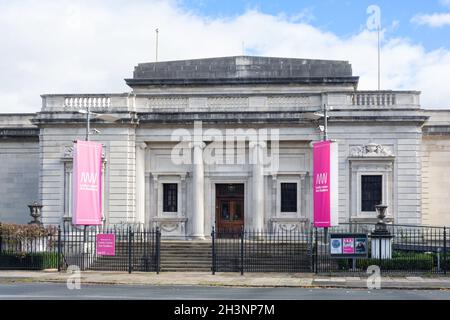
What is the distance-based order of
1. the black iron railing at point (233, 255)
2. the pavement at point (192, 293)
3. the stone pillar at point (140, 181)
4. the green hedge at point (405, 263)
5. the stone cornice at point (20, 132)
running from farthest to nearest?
the stone cornice at point (20, 132) → the stone pillar at point (140, 181) → the black iron railing at point (233, 255) → the green hedge at point (405, 263) → the pavement at point (192, 293)

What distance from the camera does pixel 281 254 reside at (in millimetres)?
35938

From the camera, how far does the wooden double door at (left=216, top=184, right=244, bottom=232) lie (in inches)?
1696

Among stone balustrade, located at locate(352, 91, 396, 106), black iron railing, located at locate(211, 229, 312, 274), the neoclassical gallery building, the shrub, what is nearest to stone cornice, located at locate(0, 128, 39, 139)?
the neoclassical gallery building

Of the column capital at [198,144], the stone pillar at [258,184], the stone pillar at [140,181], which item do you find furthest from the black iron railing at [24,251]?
the stone pillar at [258,184]

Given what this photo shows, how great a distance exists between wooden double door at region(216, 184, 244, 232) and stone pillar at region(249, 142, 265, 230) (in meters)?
1.58

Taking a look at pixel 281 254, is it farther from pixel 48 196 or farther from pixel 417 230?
pixel 48 196

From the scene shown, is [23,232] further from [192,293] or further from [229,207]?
[192,293]

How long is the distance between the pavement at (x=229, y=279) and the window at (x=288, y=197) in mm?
9380

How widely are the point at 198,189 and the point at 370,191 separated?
29.2 ft

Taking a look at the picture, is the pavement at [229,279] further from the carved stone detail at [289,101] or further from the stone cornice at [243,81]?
the stone cornice at [243,81]

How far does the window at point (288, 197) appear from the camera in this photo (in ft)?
139

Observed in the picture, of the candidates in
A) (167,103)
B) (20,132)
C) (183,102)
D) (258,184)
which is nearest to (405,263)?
(258,184)

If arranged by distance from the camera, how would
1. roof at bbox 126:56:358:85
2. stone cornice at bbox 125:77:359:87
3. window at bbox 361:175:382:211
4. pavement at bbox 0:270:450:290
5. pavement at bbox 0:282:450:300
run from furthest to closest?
roof at bbox 126:56:358:85 < stone cornice at bbox 125:77:359:87 < window at bbox 361:175:382:211 < pavement at bbox 0:270:450:290 < pavement at bbox 0:282:450:300

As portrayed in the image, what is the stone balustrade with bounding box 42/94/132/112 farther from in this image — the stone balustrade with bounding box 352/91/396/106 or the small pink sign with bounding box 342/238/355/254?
the small pink sign with bounding box 342/238/355/254
